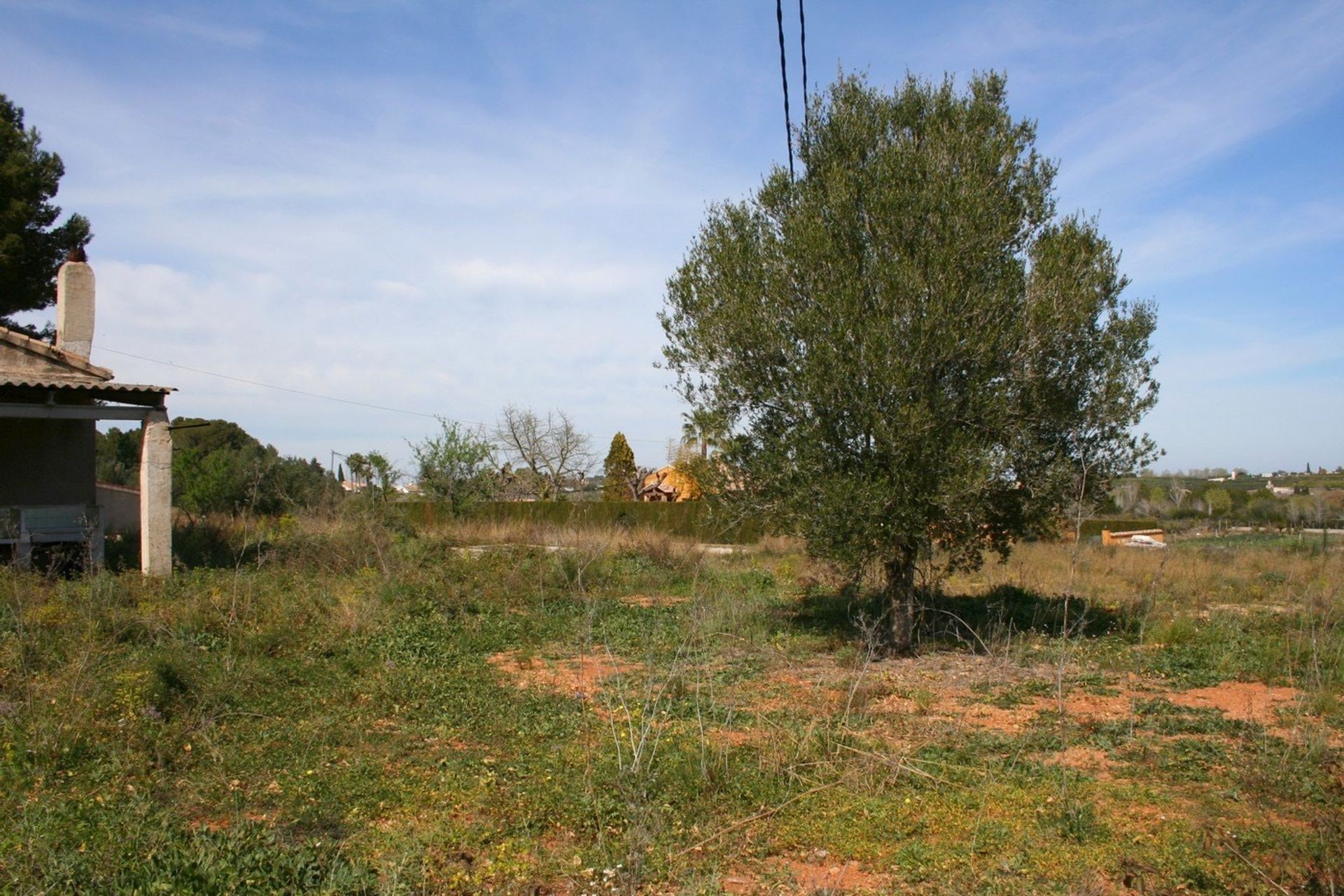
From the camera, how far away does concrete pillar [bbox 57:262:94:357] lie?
1470 centimetres

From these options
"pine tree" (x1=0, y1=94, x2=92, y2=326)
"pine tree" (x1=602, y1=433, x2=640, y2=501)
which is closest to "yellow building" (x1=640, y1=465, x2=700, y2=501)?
"pine tree" (x1=602, y1=433, x2=640, y2=501)

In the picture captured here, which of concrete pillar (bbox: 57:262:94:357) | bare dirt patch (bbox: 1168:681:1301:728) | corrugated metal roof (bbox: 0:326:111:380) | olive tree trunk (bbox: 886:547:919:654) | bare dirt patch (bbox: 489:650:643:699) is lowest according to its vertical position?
bare dirt patch (bbox: 1168:681:1301:728)

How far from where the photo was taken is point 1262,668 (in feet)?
34.4

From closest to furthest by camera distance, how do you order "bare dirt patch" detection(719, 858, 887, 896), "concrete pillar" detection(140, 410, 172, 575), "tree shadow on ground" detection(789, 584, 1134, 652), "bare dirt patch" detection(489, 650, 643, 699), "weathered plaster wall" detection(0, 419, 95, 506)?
"bare dirt patch" detection(719, 858, 887, 896) < "bare dirt patch" detection(489, 650, 643, 699) < "tree shadow on ground" detection(789, 584, 1134, 652) < "concrete pillar" detection(140, 410, 172, 575) < "weathered plaster wall" detection(0, 419, 95, 506)

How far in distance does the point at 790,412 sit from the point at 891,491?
154 centimetres

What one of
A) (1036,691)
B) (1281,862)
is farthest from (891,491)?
(1281,862)

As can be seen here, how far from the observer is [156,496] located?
45.2 feet

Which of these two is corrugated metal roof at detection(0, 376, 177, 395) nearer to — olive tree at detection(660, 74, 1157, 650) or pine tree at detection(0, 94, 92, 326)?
olive tree at detection(660, 74, 1157, 650)

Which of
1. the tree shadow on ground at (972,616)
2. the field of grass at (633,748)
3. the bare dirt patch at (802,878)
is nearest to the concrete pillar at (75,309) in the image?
the field of grass at (633,748)

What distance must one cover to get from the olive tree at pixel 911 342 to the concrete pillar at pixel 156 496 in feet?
26.1

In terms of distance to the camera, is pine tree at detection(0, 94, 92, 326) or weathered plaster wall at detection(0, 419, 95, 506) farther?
pine tree at detection(0, 94, 92, 326)

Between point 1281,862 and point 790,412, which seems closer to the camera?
point 1281,862

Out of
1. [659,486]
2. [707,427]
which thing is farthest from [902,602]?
[659,486]

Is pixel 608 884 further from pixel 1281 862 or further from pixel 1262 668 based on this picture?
pixel 1262 668
